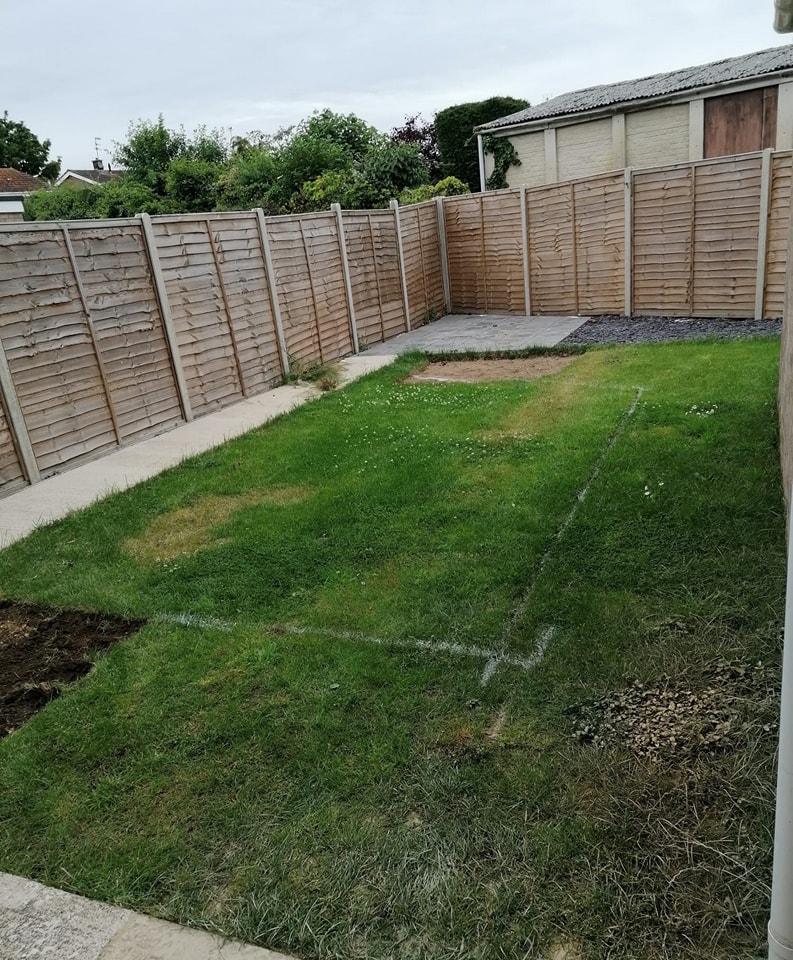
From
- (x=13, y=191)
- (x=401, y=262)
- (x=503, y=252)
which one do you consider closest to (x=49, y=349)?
(x=401, y=262)

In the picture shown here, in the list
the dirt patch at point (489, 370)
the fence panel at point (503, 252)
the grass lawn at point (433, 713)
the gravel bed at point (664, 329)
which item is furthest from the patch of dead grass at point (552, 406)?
the fence panel at point (503, 252)

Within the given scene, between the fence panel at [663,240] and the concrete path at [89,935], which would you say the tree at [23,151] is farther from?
the concrete path at [89,935]

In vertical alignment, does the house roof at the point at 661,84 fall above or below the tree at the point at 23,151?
below

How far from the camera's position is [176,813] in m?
2.37

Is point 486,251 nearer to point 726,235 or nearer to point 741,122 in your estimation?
point 726,235

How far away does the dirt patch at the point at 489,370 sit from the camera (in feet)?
29.2

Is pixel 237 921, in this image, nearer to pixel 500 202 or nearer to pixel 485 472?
pixel 485 472

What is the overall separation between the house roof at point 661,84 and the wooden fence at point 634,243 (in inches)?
246

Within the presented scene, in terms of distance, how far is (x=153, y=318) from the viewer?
7.29 metres

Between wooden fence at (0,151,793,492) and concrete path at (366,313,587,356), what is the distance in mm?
441

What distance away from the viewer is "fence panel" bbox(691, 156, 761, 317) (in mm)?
10125

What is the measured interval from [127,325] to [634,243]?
837 cm

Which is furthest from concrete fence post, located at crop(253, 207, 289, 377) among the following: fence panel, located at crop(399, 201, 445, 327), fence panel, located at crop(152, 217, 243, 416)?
fence panel, located at crop(399, 201, 445, 327)

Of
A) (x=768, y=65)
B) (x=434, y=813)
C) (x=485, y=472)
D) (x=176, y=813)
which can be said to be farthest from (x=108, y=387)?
(x=768, y=65)
